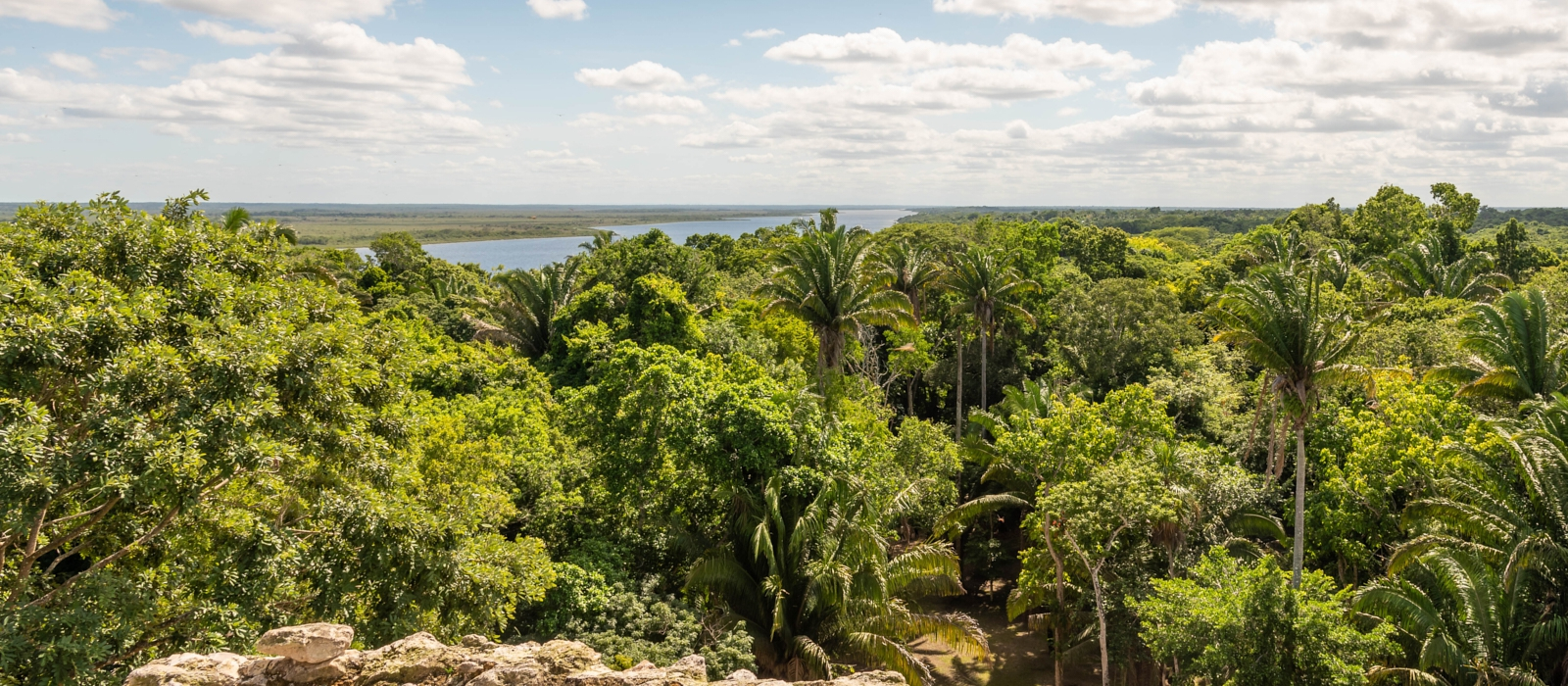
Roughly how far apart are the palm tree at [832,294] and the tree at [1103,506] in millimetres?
9440

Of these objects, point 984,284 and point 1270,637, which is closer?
point 1270,637

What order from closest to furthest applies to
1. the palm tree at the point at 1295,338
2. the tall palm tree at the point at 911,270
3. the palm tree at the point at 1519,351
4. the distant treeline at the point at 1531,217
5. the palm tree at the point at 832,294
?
the palm tree at the point at 1295,338 → the palm tree at the point at 1519,351 → the palm tree at the point at 832,294 → the tall palm tree at the point at 911,270 → the distant treeline at the point at 1531,217

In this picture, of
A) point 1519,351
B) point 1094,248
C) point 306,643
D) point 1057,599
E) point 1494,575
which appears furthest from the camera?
point 1094,248

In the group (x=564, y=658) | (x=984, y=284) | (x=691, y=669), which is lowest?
(x=691, y=669)

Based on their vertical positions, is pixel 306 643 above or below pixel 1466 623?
above

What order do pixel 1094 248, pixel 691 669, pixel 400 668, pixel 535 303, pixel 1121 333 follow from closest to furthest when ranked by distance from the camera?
pixel 400 668 → pixel 691 669 → pixel 1121 333 → pixel 535 303 → pixel 1094 248

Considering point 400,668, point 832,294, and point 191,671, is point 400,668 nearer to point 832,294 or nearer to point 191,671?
point 191,671

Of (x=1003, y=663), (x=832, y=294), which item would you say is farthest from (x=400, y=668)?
(x=832, y=294)

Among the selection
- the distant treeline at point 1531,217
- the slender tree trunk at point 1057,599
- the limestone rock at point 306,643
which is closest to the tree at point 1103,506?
the slender tree trunk at point 1057,599

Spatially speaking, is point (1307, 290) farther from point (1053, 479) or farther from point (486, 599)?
point (486, 599)

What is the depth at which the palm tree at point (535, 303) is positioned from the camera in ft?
120

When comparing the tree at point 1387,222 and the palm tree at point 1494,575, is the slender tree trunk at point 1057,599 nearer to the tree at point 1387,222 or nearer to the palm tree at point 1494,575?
the palm tree at point 1494,575

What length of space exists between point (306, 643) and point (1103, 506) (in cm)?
1385

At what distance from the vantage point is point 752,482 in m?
16.5
